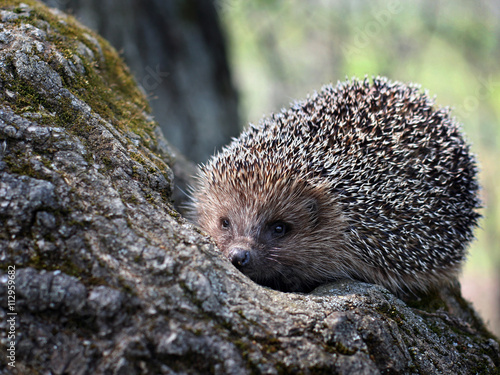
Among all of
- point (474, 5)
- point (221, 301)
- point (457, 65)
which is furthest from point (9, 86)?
point (457, 65)

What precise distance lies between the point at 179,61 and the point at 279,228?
5404 mm

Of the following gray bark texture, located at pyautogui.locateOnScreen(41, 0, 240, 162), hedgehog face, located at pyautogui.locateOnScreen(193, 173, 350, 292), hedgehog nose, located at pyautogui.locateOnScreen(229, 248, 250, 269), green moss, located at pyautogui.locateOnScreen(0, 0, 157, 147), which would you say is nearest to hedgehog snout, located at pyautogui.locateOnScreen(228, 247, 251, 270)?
hedgehog nose, located at pyautogui.locateOnScreen(229, 248, 250, 269)

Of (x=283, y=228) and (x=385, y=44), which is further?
(x=385, y=44)

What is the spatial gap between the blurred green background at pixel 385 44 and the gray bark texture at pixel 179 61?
694 mm

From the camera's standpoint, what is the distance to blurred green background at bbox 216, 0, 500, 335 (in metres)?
11.6

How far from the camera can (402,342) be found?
135 inches

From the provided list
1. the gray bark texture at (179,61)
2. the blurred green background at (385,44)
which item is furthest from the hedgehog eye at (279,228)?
the blurred green background at (385,44)

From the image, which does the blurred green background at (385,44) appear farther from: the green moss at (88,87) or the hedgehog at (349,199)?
the hedgehog at (349,199)

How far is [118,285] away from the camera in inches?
110

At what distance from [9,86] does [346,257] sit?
3.69 meters

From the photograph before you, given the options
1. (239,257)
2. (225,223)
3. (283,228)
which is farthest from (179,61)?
(239,257)

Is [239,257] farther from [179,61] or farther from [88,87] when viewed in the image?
[179,61]

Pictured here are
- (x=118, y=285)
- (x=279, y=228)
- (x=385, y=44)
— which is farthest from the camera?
(x=385, y=44)

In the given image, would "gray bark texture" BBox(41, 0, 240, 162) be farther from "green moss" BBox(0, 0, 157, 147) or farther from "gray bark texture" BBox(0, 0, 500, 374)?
"gray bark texture" BBox(0, 0, 500, 374)
